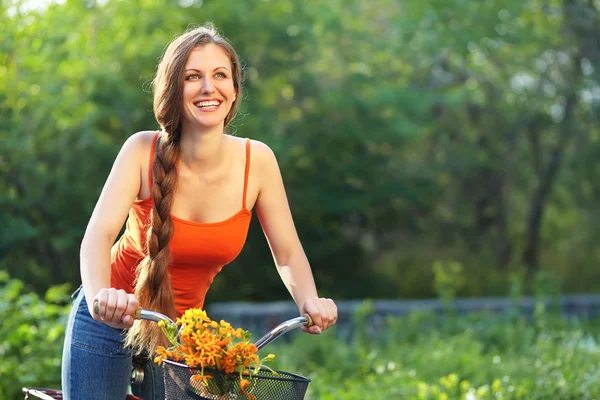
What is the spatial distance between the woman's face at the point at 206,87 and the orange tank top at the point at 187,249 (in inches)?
6.4

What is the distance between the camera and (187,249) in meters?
2.78

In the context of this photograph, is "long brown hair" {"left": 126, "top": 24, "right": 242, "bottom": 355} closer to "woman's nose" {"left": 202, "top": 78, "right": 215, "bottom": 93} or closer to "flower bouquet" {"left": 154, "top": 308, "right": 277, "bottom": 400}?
"woman's nose" {"left": 202, "top": 78, "right": 215, "bottom": 93}

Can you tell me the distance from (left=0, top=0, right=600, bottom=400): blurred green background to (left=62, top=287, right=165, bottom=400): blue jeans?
3.35 meters

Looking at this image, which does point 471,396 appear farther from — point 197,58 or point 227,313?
point 227,313

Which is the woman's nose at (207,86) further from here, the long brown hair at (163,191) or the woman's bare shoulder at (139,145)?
the woman's bare shoulder at (139,145)

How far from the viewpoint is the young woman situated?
8.95ft

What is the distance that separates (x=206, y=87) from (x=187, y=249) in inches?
18.6

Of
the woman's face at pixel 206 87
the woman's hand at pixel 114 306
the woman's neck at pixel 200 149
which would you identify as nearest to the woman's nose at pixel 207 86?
the woman's face at pixel 206 87

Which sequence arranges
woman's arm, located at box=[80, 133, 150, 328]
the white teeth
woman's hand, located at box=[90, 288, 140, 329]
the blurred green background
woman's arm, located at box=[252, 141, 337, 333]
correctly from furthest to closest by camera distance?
Answer: the blurred green background
woman's arm, located at box=[252, 141, 337, 333]
the white teeth
woman's arm, located at box=[80, 133, 150, 328]
woman's hand, located at box=[90, 288, 140, 329]

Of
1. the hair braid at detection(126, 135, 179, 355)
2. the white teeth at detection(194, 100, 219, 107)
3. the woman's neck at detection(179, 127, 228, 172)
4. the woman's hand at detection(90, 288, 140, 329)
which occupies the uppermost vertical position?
the white teeth at detection(194, 100, 219, 107)

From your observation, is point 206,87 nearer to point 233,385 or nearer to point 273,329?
point 273,329

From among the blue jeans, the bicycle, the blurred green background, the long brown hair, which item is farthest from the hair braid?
the blurred green background

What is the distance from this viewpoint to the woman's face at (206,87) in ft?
9.12

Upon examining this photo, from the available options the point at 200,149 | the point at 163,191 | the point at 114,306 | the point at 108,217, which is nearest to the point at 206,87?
the point at 200,149
